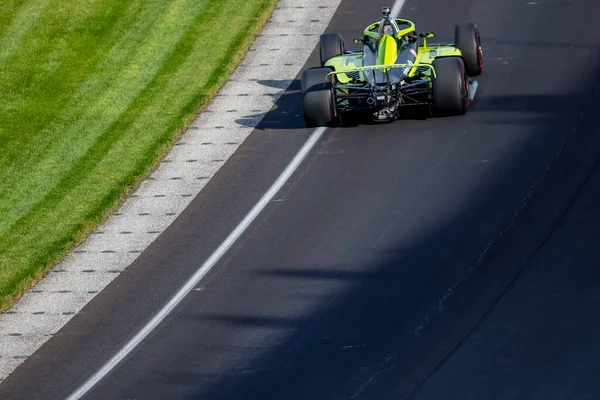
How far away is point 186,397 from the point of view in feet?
50.1

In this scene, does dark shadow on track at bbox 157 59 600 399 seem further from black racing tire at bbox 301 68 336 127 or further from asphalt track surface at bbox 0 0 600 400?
black racing tire at bbox 301 68 336 127

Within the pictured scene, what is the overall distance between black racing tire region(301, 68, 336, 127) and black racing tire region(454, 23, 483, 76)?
2.83m

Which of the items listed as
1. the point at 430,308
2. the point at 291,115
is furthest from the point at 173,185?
the point at 430,308

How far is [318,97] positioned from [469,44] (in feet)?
11.1

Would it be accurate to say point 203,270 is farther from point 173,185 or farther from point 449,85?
point 449,85

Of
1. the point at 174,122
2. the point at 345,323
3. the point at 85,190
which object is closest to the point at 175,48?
the point at 174,122

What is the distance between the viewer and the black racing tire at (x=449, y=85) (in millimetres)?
22688

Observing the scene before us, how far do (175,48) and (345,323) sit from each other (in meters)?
14.0

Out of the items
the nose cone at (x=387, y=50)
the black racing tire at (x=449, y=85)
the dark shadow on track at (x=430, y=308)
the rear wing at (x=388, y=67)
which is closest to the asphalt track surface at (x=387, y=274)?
the dark shadow on track at (x=430, y=308)

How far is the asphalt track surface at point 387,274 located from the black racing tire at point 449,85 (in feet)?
1.08

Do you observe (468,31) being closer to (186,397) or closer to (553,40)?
(553,40)

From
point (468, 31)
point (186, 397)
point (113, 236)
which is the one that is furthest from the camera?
point (468, 31)

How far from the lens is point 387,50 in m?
23.6

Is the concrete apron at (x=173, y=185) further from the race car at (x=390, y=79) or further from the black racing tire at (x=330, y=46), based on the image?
the race car at (x=390, y=79)
